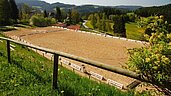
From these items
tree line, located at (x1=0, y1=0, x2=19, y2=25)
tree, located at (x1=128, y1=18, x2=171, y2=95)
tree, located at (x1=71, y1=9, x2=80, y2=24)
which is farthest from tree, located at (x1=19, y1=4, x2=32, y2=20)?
tree, located at (x1=128, y1=18, x2=171, y2=95)

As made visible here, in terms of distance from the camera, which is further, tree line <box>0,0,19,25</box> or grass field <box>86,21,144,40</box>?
tree line <box>0,0,19,25</box>

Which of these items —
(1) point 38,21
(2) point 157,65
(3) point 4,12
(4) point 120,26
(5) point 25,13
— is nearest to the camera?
(2) point 157,65

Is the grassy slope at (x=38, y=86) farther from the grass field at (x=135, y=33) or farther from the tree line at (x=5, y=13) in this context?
the tree line at (x=5, y=13)

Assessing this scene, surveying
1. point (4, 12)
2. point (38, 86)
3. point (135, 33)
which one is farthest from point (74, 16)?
point (38, 86)

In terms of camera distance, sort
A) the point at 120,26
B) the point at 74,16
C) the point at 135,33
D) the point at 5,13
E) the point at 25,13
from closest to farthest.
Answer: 1. the point at 135,33
2. the point at 5,13
3. the point at 120,26
4. the point at 25,13
5. the point at 74,16

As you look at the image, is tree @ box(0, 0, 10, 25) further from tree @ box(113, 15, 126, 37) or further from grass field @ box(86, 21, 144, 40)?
tree @ box(113, 15, 126, 37)

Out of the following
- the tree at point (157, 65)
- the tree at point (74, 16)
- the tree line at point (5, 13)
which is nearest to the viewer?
the tree at point (157, 65)

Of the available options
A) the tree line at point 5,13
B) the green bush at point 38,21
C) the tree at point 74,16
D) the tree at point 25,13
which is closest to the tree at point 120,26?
the green bush at point 38,21

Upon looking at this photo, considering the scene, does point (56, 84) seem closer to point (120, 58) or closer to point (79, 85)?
point (79, 85)

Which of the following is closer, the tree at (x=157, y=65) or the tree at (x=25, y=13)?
the tree at (x=157, y=65)

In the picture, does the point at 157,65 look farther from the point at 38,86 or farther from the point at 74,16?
the point at 74,16

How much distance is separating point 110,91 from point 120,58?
26857 mm

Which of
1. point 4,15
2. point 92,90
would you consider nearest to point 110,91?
point 92,90

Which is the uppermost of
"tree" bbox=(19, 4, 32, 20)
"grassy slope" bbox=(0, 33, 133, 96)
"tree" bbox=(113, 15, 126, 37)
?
"grassy slope" bbox=(0, 33, 133, 96)
